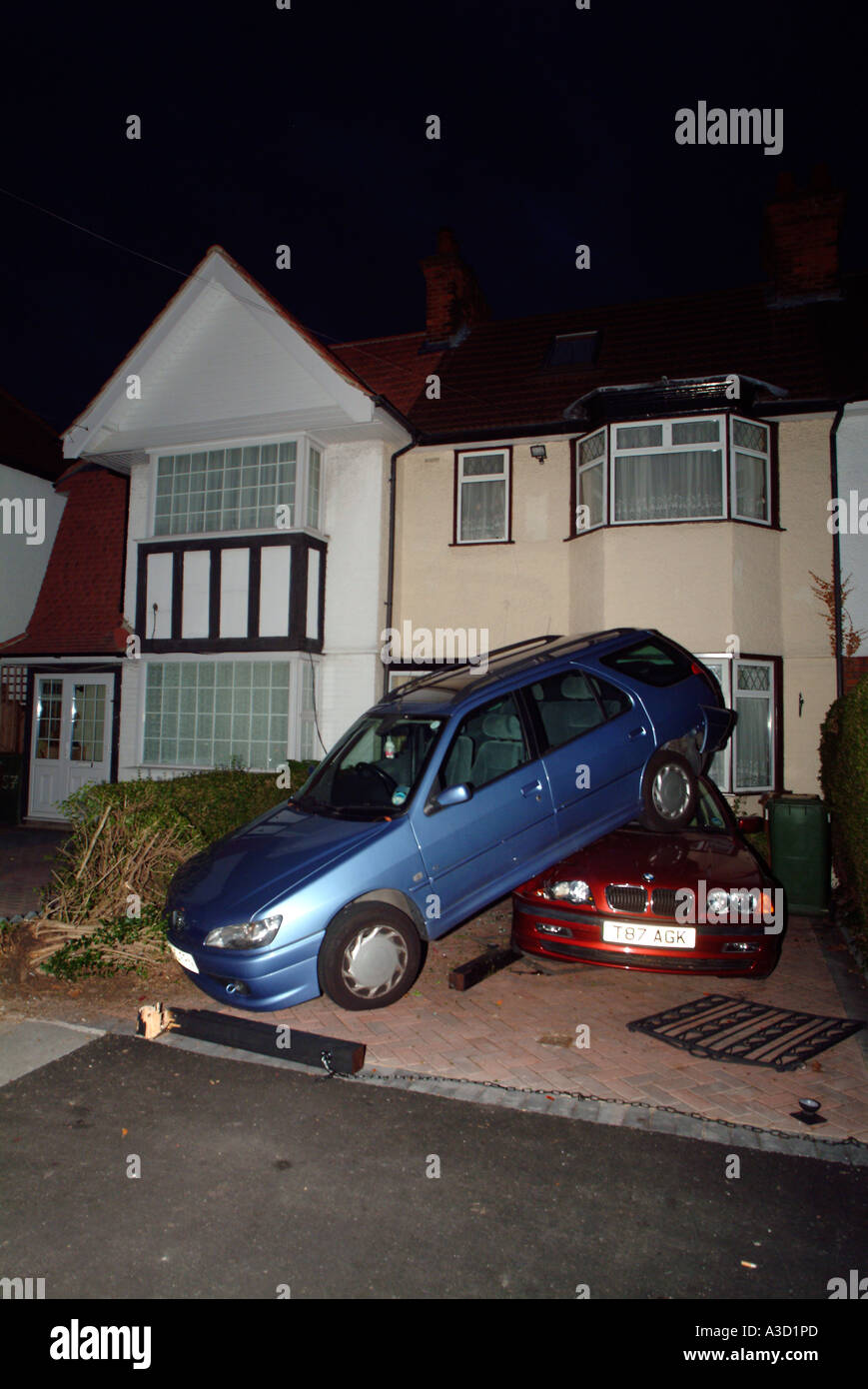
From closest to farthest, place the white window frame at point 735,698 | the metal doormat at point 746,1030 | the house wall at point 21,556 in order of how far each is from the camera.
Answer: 1. the metal doormat at point 746,1030
2. the white window frame at point 735,698
3. the house wall at point 21,556

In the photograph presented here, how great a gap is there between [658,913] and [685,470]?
772 centimetres

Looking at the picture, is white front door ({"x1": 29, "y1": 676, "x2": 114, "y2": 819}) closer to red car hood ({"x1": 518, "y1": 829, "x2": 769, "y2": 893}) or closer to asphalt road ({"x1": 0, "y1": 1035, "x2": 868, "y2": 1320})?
red car hood ({"x1": 518, "y1": 829, "x2": 769, "y2": 893})

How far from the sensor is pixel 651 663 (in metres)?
7.18

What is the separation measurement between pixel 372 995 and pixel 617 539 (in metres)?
8.04

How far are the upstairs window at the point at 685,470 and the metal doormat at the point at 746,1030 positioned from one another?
7274 mm

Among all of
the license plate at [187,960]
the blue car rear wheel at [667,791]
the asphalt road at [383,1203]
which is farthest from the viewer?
the blue car rear wheel at [667,791]

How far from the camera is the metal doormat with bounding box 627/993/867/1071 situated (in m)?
5.00

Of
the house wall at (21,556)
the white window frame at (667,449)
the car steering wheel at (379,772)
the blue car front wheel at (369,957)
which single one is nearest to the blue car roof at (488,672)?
the car steering wheel at (379,772)

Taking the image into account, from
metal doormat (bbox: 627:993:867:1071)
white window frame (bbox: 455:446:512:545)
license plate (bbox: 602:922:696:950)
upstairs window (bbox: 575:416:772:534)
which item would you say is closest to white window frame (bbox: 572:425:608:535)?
upstairs window (bbox: 575:416:772:534)

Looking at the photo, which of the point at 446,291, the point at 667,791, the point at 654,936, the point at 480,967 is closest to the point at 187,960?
the point at 480,967

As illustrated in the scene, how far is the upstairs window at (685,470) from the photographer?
1120 centimetres

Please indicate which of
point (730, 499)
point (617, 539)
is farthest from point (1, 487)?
point (730, 499)

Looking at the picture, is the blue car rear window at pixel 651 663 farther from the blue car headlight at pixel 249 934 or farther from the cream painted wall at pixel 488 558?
the cream painted wall at pixel 488 558
